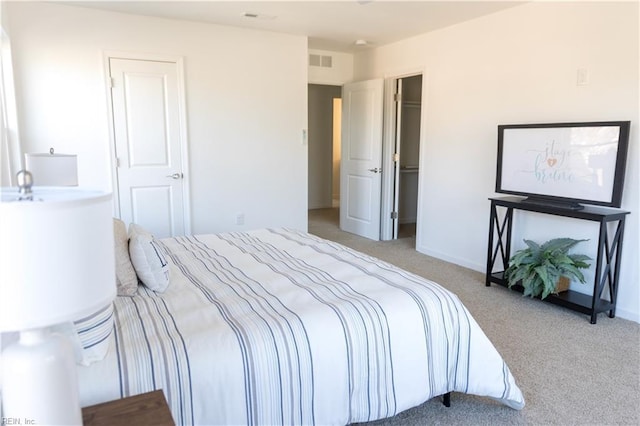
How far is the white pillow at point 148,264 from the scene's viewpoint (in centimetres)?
204

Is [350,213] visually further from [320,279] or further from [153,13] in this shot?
[320,279]

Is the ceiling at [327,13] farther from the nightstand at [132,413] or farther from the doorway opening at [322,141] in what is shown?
the nightstand at [132,413]

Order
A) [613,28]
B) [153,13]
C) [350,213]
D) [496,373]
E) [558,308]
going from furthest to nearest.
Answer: [350,213] → [153,13] → [558,308] → [613,28] → [496,373]

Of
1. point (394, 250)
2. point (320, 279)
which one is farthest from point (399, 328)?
point (394, 250)

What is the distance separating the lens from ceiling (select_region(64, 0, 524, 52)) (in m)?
3.84

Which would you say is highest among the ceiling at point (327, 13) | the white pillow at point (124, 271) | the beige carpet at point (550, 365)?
the ceiling at point (327, 13)

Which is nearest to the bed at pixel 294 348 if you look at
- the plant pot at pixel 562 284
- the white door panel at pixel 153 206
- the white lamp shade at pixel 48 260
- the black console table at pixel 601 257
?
the white lamp shade at pixel 48 260

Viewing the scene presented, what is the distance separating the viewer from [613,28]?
3256mm

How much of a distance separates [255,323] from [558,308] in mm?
2786

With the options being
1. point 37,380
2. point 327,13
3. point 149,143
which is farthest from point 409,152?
point 37,380

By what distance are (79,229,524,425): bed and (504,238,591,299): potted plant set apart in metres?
1.51

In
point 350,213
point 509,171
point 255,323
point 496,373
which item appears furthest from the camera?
point 350,213

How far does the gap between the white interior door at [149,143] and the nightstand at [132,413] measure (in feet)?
11.4

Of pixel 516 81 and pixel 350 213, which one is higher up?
pixel 516 81
